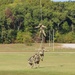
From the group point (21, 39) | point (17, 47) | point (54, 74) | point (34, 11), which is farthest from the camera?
point (34, 11)

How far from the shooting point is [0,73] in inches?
658

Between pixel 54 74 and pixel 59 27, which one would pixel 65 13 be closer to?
pixel 59 27

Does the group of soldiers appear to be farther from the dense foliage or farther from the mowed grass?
the dense foliage

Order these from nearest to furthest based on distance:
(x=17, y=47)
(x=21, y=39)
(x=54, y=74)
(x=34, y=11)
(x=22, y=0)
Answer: (x=54, y=74)
(x=17, y=47)
(x=21, y=39)
(x=34, y=11)
(x=22, y=0)

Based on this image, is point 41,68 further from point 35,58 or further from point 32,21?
point 32,21

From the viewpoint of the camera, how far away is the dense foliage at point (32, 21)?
75606 millimetres

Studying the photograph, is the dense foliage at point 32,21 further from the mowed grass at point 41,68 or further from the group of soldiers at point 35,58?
the group of soldiers at point 35,58

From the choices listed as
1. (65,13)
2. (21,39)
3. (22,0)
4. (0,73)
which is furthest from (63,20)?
(0,73)

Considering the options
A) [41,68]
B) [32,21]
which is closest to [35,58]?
A: [41,68]

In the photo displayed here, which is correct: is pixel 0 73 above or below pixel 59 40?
above

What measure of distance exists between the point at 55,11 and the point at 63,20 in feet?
10.3

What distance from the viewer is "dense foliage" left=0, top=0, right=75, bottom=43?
7561 centimetres

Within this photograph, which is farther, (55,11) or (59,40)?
(55,11)

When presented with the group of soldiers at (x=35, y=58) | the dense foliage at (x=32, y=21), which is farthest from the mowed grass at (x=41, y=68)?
the dense foliage at (x=32, y=21)
